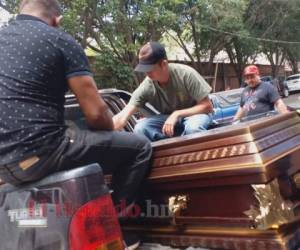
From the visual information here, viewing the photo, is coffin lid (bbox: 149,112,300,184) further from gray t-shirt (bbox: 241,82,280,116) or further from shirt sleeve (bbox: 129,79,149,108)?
gray t-shirt (bbox: 241,82,280,116)

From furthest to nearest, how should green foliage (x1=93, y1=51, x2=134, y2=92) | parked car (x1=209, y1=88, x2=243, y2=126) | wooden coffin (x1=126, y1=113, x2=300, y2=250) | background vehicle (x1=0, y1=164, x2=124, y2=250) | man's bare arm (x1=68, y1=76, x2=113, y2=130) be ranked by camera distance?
1. green foliage (x1=93, y1=51, x2=134, y2=92)
2. parked car (x1=209, y1=88, x2=243, y2=126)
3. man's bare arm (x1=68, y1=76, x2=113, y2=130)
4. wooden coffin (x1=126, y1=113, x2=300, y2=250)
5. background vehicle (x1=0, y1=164, x2=124, y2=250)

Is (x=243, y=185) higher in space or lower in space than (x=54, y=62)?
lower

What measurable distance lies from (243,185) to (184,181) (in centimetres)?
29

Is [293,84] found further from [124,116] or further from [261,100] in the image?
[124,116]

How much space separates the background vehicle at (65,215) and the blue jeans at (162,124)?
1.46m

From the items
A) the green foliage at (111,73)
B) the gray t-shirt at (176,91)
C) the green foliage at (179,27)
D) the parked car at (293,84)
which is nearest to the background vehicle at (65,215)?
the gray t-shirt at (176,91)

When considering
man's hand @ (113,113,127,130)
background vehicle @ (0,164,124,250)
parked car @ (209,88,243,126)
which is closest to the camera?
background vehicle @ (0,164,124,250)

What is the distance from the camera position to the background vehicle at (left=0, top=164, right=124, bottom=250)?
5.36ft

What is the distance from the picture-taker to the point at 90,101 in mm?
2000

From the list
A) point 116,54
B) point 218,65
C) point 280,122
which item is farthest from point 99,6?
point 218,65

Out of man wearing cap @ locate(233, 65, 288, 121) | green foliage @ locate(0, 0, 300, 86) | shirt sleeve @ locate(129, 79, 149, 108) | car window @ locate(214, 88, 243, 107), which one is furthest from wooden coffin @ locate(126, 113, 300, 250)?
green foliage @ locate(0, 0, 300, 86)

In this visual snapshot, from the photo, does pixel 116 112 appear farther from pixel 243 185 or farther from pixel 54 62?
pixel 243 185

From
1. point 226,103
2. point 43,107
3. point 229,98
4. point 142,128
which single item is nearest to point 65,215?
point 43,107

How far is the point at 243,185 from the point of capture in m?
1.79
